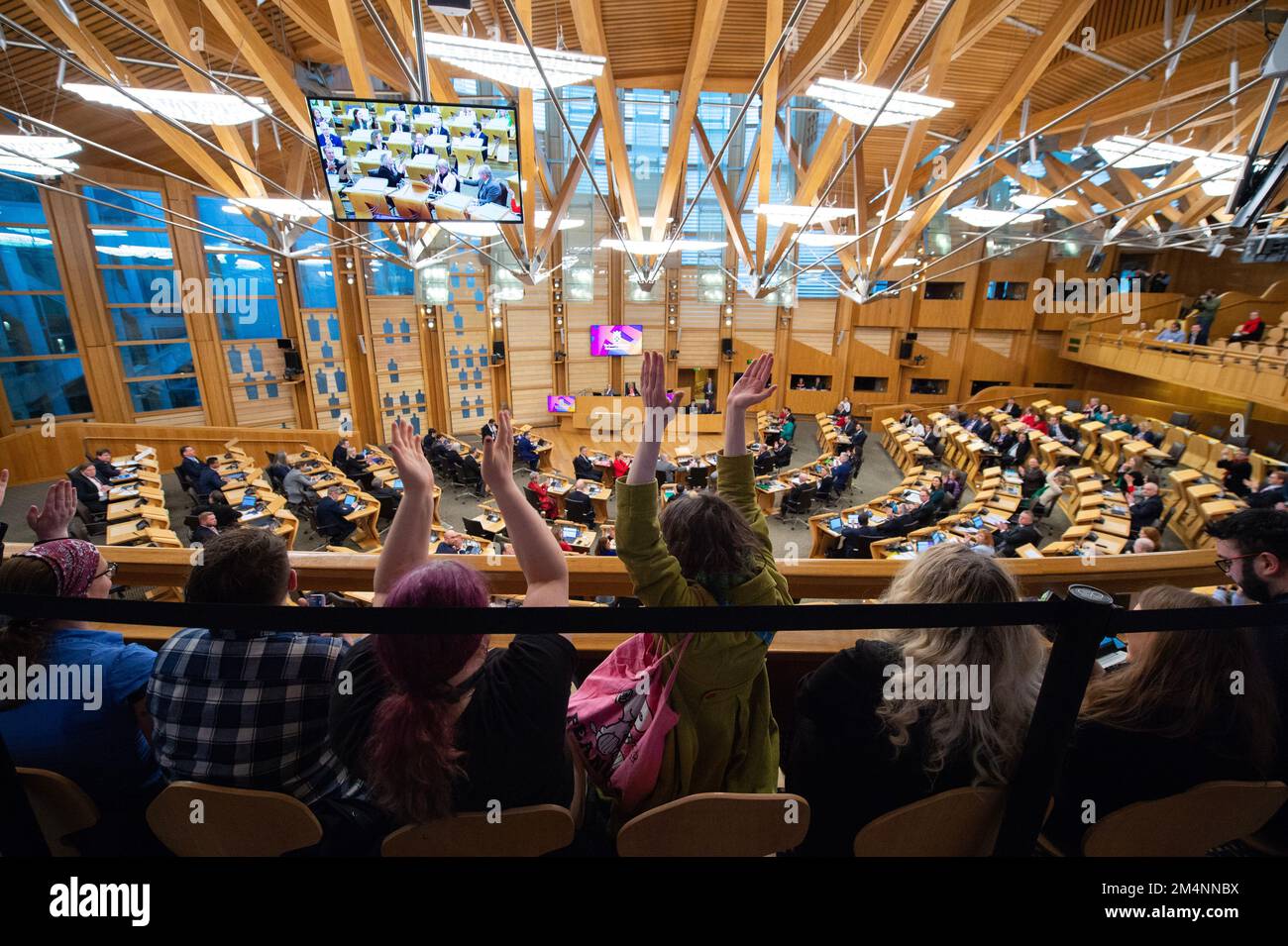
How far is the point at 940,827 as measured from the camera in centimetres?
142

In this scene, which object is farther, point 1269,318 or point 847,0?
point 1269,318

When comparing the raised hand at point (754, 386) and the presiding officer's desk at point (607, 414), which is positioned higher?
the raised hand at point (754, 386)

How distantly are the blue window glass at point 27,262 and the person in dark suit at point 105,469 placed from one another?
15.8 ft

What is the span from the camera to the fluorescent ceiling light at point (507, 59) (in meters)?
4.97

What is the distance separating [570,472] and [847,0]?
12.3 meters

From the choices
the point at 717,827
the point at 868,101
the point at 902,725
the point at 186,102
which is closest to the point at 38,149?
the point at 186,102

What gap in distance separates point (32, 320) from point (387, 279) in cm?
799

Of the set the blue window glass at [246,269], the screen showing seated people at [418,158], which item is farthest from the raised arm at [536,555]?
the blue window glass at [246,269]

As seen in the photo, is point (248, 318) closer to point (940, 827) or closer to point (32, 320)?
point (32, 320)

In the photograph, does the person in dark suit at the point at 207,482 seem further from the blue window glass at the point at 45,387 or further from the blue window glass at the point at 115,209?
the blue window glass at the point at 115,209

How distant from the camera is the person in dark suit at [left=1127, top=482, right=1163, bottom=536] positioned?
364 inches

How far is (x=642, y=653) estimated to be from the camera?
1.81 m
